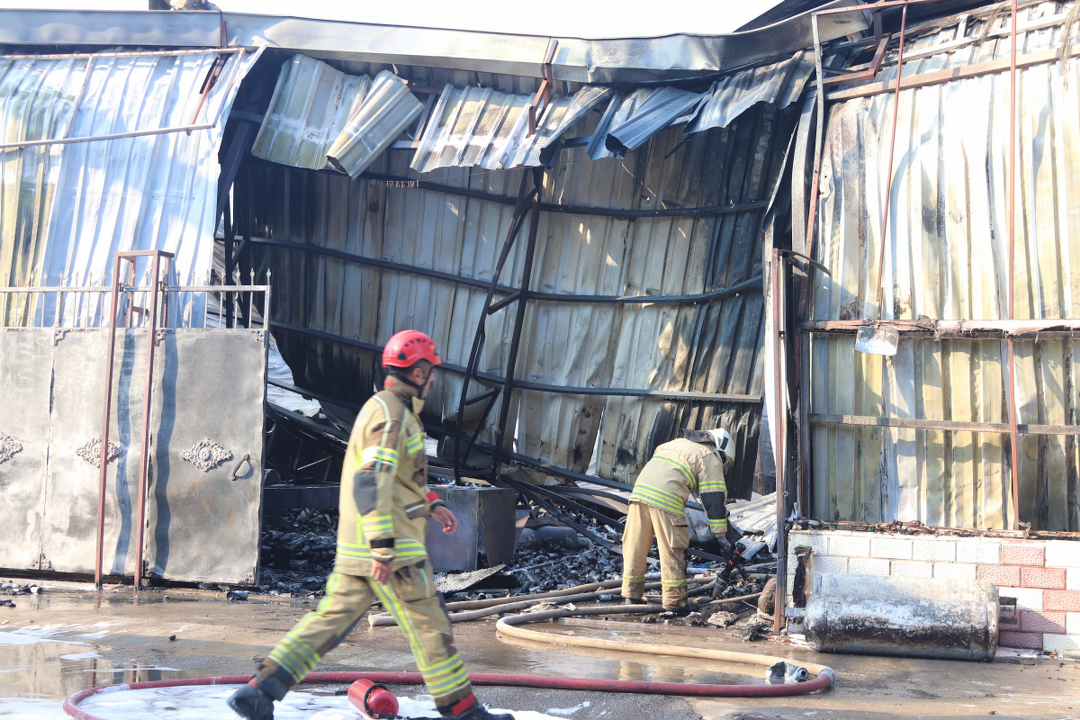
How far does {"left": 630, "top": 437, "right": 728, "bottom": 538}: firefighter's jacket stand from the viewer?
7766mm

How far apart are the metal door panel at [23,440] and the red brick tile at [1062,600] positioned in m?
8.67

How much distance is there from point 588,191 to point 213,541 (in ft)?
18.6

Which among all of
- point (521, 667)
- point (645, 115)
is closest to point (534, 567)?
point (521, 667)

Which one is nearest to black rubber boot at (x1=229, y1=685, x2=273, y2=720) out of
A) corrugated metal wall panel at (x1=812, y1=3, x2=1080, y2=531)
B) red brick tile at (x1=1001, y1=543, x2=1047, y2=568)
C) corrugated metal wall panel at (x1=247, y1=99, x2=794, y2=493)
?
corrugated metal wall panel at (x1=812, y1=3, x2=1080, y2=531)

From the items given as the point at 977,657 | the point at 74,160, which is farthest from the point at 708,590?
the point at 74,160

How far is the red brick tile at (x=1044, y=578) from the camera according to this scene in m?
6.25

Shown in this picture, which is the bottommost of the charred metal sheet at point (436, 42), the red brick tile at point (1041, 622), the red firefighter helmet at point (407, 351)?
the red brick tile at point (1041, 622)

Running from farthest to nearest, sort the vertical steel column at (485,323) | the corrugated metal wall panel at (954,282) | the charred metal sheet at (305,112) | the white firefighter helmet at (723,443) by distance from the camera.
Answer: the vertical steel column at (485,323), the charred metal sheet at (305,112), the white firefighter helmet at (723,443), the corrugated metal wall panel at (954,282)

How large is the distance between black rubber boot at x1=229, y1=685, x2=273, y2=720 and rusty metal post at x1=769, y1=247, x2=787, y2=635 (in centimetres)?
419

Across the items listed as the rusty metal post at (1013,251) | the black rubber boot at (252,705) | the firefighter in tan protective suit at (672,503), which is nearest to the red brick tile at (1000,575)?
the rusty metal post at (1013,251)

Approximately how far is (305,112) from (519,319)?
3.40 m

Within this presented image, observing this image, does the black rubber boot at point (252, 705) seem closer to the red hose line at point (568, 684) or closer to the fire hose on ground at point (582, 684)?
the fire hose on ground at point (582, 684)

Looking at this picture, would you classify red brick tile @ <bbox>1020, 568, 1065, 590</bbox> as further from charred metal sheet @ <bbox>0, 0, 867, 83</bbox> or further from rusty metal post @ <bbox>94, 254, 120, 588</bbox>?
rusty metal post @ <bbox>94, 254, 120, 588</bbox>

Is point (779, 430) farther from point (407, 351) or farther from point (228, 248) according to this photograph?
point (228, 248)
